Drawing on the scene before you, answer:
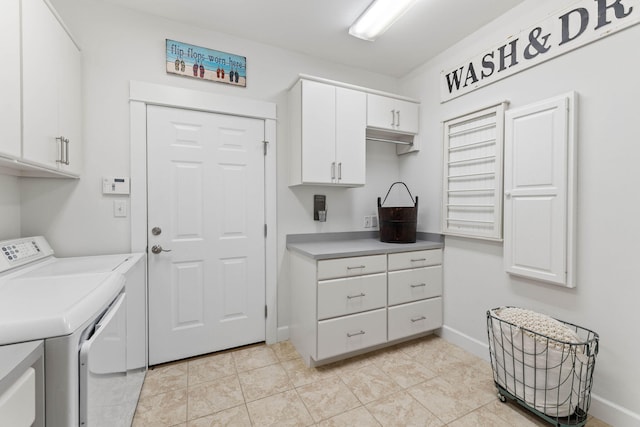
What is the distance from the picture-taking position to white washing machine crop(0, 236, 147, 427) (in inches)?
29.9

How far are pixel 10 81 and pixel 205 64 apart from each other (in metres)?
1.25

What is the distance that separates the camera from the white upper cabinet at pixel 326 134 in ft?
7.28

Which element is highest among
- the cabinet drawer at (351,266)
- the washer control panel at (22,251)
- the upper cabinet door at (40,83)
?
the upper cabinet door at (40,83)

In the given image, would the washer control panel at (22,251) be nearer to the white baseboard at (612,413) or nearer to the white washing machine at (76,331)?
the white washing machine at (76,331)

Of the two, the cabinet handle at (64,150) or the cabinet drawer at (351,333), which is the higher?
the cabinet handle at (64,150)

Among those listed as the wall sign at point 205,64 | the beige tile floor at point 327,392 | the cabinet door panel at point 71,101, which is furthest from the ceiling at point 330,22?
the beige tile floor at point 327,392

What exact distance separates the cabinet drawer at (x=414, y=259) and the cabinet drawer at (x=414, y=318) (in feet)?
1.06

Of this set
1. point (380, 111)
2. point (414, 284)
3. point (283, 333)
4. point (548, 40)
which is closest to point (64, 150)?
point (283, 333)

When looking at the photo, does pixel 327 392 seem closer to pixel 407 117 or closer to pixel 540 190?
pixel 540 190

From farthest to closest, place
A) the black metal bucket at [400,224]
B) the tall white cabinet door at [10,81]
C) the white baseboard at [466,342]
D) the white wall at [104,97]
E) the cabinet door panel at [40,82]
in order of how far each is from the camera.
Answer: the black metal bucket at [400,224] < the white baseboard at [466,342] < the white wall at [104,97] < the cabinet door panel at [40,82] < the tall white cabinet door at [10,81]

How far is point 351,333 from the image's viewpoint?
2.08 m

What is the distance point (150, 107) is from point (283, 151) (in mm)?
1037

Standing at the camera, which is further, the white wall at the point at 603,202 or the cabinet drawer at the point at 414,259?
the cabinet drawer at the point at 414,259

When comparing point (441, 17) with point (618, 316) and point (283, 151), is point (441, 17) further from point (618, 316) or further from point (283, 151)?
point (618, 316)
